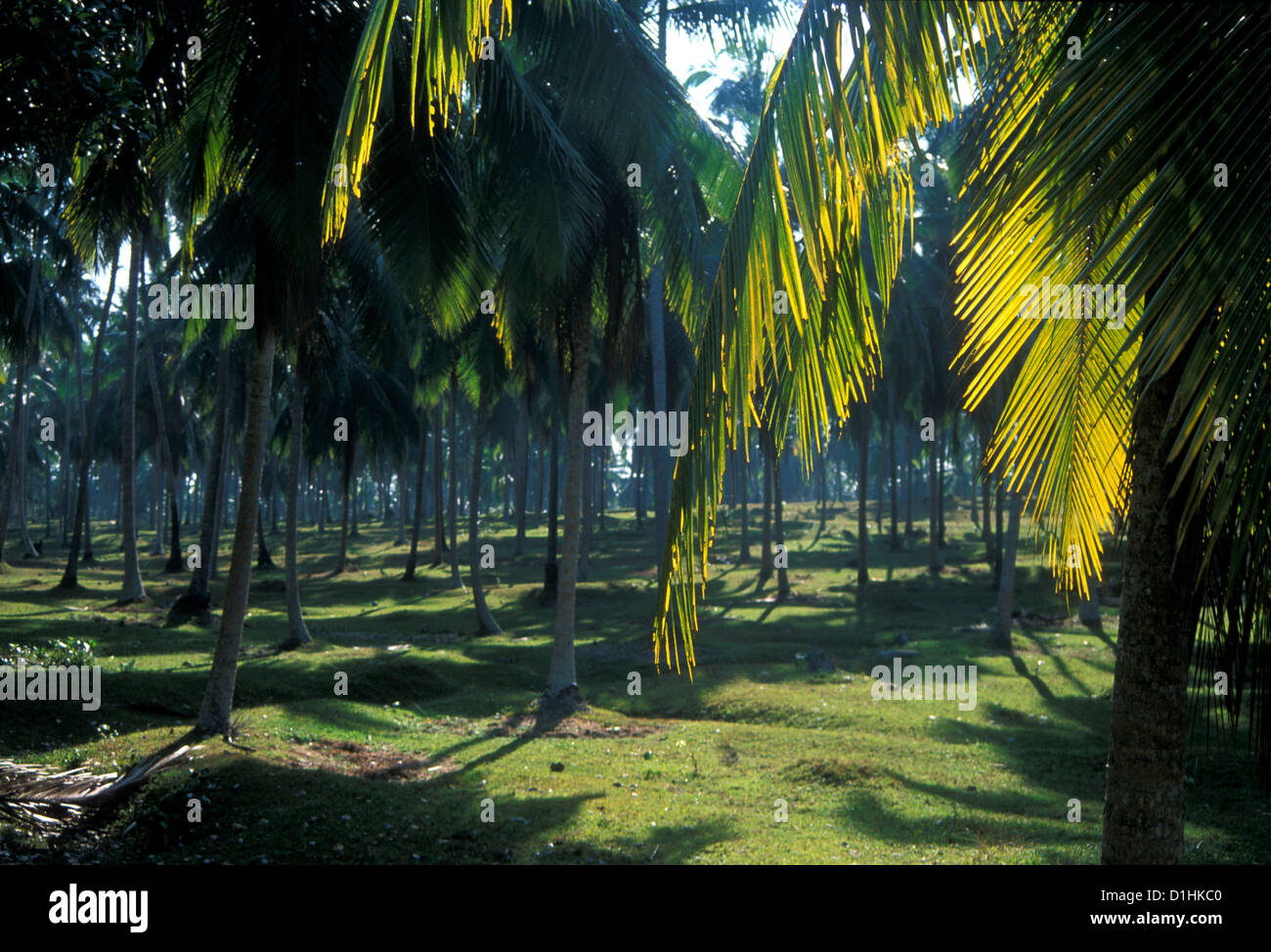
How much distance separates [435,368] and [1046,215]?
83.1 ft

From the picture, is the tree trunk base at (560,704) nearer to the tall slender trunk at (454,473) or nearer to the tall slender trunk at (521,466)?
the tall slender trunk at (454,473)

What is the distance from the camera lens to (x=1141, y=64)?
9.29 feet

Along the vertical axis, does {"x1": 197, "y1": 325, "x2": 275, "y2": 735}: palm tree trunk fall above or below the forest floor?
above

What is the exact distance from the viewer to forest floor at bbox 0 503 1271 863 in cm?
848

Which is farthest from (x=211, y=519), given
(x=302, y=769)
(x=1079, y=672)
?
(x=1079, y=672)

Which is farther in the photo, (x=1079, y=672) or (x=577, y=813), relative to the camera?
(x=1079, y=672)

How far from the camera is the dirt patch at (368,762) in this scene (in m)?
11.4

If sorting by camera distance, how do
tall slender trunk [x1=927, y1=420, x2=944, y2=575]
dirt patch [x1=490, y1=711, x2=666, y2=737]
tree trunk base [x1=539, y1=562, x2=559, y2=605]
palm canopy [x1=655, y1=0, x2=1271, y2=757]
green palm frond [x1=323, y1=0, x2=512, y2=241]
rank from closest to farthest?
palm canopy [x1=655, y1=0, x2=1271, y2=757] → green palm frond [x1=323, y1=0, x2=512, y2=241] → dirt patch [x1=490, y1=711, x2=666, y2=737] → tree trunk base [x1=539, y1=562, x2=559, y2=605] → tall slender trunk [x1=927, y1=420, x2=944, y2=575]

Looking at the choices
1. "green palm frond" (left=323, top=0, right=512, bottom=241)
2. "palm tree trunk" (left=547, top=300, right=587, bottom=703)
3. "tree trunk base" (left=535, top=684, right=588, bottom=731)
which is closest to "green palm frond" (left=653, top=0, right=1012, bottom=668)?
"green palm frond" (left=323, top=0, right=512, bottom=241)

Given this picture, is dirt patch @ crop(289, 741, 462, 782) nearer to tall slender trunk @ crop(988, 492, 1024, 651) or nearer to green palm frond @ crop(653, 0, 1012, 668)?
green palm frond @ crop(653, 0, 1012, 668)

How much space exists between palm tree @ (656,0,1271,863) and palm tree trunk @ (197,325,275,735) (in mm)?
9264

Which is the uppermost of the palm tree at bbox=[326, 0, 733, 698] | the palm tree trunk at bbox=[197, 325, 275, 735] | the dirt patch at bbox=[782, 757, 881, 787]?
the palm tree at bbox=[326, 0, 733, 698]

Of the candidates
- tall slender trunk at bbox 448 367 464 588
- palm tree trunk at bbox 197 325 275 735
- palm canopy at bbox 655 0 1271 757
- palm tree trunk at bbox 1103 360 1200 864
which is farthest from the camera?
tall slender trunk at bbox 448 367 464 588
